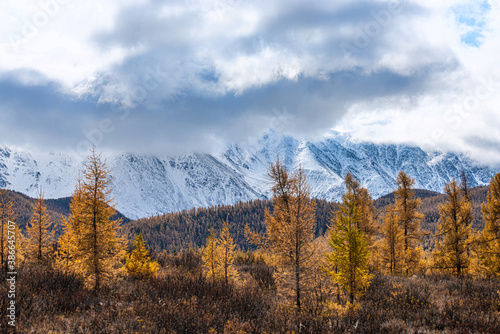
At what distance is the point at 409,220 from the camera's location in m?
26.0

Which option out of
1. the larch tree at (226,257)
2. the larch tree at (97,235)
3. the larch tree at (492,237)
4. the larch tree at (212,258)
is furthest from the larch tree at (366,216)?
the larch tree at (97,235)

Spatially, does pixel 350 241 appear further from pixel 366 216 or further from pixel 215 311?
pixel 366 216

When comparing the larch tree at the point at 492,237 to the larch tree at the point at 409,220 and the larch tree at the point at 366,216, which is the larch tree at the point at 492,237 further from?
the larch tree at the point at 366,216

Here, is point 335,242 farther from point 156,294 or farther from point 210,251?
point 210,251

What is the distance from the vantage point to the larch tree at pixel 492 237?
1588cm

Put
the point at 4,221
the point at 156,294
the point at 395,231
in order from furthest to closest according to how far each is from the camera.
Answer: the point at 395,231, the point at 4,221, the point at 156,294

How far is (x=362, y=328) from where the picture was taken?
8031mm

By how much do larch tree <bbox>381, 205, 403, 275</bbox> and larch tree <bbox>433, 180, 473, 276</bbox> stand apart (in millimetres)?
4175

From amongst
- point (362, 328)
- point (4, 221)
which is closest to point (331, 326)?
point (362, 328)

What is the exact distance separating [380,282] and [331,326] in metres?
8.51

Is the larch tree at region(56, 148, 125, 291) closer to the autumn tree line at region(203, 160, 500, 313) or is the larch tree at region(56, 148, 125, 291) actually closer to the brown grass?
the brown grass

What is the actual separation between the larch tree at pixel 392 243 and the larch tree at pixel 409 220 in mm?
543

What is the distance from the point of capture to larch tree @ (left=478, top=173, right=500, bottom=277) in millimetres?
15875

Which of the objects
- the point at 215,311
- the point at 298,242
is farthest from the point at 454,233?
the point at 215,311
